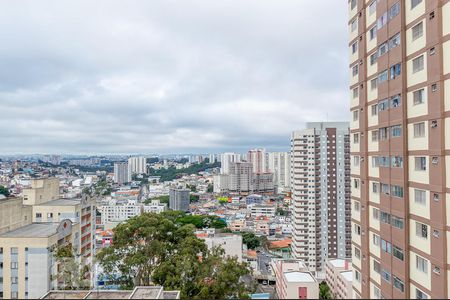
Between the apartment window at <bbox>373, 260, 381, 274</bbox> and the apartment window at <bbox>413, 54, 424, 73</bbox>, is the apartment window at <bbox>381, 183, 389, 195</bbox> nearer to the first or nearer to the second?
the apartment window at <bbox>373, 260, 381, 274</bbox>

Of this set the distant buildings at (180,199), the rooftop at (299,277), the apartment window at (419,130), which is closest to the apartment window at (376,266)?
the apartment window at (419,130)

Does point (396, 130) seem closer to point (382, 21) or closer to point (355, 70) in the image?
point (382, 21)

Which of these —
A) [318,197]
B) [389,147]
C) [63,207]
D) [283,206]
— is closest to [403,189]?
[389,147]

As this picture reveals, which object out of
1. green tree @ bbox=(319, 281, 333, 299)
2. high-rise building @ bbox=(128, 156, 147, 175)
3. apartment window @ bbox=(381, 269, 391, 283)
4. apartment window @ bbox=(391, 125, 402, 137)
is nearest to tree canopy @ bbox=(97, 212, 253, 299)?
apartment window @ bbox=(381, 269, 391, 283)

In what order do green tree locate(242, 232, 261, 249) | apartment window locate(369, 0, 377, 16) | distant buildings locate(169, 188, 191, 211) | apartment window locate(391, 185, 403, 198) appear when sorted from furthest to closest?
1. distant buildings locate(169, 188, 191, 211)
2. green tree locate(242, 232, 261, 249)
3. apartment window locate(369, 0, 377, 16)
4. apartment window locate(391, 185, 403, 198)

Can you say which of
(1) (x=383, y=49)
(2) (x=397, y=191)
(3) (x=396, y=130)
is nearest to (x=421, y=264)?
(2) (x=397, y=191)

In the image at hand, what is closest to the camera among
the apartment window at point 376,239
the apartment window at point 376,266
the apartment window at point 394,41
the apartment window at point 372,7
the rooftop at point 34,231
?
the apartment window at point 394,41

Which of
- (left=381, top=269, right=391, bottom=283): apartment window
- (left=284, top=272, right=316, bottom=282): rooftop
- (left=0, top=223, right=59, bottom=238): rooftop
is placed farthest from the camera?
(left=284, top=272, right=316, bottom=282): rooftop

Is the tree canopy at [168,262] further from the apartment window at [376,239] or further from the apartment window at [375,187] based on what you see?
the apartment window at [375,187]
